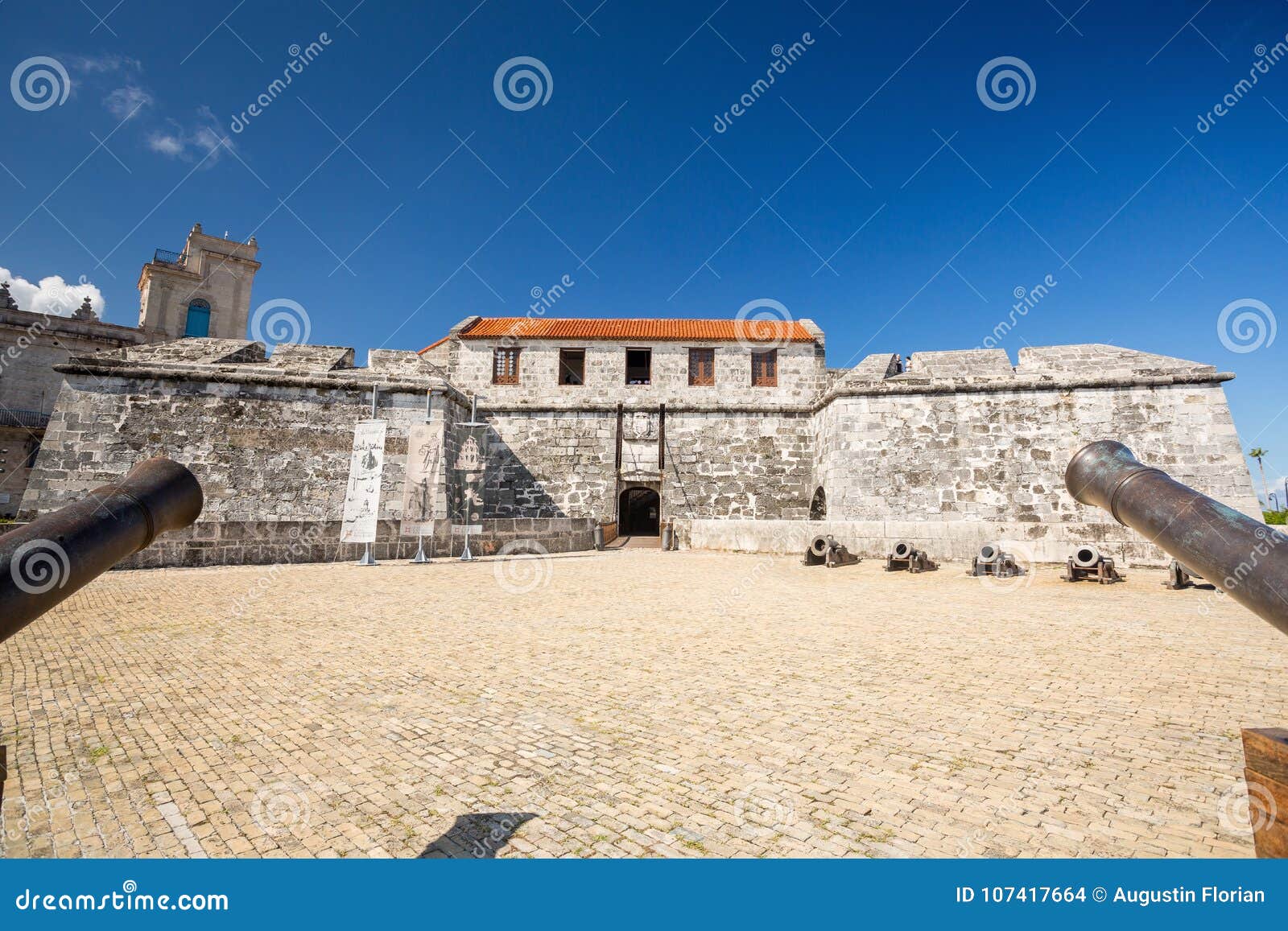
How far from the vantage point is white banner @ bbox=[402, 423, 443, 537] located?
1488cm

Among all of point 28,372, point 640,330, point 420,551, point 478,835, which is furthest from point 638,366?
point 28,372

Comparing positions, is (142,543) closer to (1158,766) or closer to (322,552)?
(1158,766)

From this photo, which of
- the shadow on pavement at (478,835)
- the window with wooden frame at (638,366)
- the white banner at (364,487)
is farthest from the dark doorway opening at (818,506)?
the shadow on pavement at (478,835)

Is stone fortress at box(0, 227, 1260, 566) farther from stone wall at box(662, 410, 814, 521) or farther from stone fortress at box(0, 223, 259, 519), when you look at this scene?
stone fortress at box(0, 223, 259, 519)

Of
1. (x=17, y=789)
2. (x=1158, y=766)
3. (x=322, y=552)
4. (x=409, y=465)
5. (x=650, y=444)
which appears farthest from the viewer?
(x=650, y=444)

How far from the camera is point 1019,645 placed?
5.40m

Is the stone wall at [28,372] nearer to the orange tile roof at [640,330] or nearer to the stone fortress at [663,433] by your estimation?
the stone fortress at [663,433]

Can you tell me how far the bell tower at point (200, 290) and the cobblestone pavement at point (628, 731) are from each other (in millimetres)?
37797

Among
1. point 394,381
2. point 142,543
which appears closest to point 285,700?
point 142,543

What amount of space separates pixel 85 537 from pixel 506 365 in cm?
1768

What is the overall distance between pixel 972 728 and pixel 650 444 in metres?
15.7

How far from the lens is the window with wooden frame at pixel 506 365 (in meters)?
19.4

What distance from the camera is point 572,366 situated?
1988 centimetres

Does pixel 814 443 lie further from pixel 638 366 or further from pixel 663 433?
pixel 638 366
